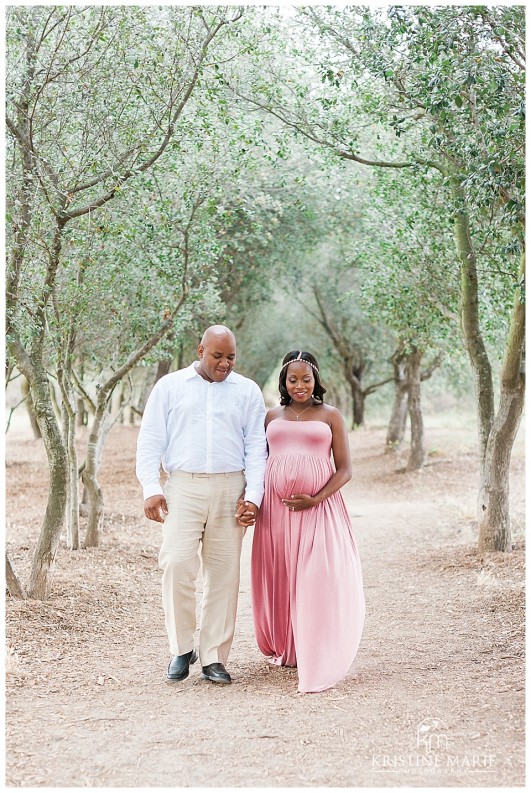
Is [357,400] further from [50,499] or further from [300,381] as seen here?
[300,381]

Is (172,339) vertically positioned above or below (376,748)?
above

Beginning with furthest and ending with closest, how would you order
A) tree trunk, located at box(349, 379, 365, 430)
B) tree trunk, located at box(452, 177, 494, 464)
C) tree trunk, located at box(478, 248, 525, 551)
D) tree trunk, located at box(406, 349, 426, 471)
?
tree trunk, located at box(349, 379, 365, 430)
tree trunk, located at box(406, 349, 426, 471)
tree trunk, located at box(452, 177, 494, 464)
tree trunk, located at box(478, 248, 525, 551)

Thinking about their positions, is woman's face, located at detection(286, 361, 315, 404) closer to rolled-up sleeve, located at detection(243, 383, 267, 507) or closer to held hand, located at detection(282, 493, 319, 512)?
rolled-up sleeve, located at detection(243, 383, 267, 507)

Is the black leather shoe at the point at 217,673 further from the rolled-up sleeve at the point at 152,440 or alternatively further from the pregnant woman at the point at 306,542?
the rolled-up sleeve at the point at 152,440

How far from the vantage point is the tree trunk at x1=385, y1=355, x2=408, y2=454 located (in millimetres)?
24422

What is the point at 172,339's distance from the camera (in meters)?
14.5

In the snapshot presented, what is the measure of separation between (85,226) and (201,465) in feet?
12.8

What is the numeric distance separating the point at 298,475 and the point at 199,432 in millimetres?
751

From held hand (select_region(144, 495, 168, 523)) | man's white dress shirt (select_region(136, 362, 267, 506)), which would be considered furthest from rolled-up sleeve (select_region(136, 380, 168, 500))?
held hand (select_region(144, 495, 168, 523))

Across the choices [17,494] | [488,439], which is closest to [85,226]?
[488,439]

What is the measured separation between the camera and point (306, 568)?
19.2 ft

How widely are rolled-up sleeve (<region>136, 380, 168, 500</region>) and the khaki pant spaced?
174 millimetres

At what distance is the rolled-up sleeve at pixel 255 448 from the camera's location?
19.1ft

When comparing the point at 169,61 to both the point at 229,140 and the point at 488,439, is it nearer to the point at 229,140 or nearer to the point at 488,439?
the point at 229,140
